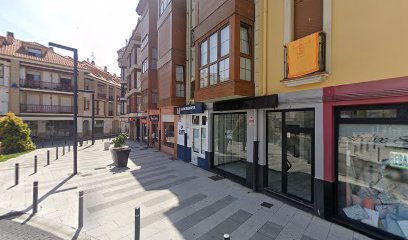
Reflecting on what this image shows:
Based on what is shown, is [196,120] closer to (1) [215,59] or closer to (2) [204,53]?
(2) [204,53]

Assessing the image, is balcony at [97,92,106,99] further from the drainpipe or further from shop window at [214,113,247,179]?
the drainpipe

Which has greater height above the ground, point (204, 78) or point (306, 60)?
point (204, 78)

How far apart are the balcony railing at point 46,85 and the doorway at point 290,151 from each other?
3217 centimetres

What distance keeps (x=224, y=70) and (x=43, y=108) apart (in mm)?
30596

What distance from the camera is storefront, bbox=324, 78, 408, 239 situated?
418 cm

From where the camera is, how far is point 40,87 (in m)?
27.4

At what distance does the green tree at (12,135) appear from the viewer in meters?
15.9

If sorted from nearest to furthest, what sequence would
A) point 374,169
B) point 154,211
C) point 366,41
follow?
point 366,41 → point 374,169 → point 154,211

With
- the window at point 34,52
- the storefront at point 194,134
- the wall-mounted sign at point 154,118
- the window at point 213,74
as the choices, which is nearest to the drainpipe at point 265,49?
the window at point 213,74

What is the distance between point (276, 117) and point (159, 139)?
1206cm

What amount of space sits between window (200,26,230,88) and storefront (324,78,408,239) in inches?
142

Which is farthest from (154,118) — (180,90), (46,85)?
(46,85)

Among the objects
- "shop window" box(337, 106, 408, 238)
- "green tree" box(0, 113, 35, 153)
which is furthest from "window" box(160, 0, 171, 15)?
"green tree" box(0, 113, 35, 153)

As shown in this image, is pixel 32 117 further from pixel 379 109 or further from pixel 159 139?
pixel 379 109
